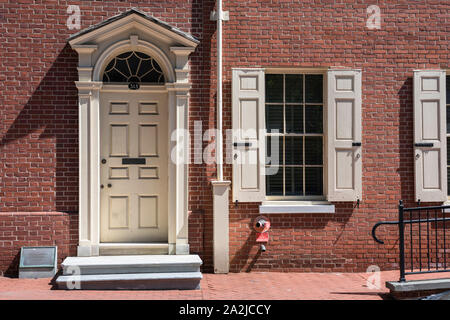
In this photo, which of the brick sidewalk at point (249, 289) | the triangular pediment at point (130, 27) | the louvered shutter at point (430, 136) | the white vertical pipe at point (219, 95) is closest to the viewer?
the brick sidewalk at point (249, 289)

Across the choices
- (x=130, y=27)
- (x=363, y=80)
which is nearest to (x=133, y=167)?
(x=130, y=27)

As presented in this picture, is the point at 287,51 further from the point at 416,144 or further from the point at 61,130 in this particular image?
the point at 61,130

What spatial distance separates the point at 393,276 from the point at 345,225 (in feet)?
3.17

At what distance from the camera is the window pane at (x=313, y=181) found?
8172 millimetres

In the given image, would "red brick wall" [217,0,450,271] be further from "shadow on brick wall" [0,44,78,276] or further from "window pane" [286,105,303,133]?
"shadow on brick wall" [0,44,78,276]

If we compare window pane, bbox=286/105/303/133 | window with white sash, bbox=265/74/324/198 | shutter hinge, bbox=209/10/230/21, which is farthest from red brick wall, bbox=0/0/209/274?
window pane, bbox=286/105/303/133

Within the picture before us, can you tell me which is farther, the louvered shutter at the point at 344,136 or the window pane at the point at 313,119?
the window pane at the point at 313,119

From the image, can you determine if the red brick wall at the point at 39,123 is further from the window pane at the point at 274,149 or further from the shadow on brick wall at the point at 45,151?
the window pane at the point at 274,149

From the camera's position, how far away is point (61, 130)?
772cm

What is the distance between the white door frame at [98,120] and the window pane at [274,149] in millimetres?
1224

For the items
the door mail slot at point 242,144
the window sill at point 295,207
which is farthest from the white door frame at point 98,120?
the window sill at point 295,207

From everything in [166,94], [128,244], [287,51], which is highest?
[287,51]

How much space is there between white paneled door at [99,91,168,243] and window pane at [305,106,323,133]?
2.10m

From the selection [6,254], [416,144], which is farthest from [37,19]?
[416,144]
